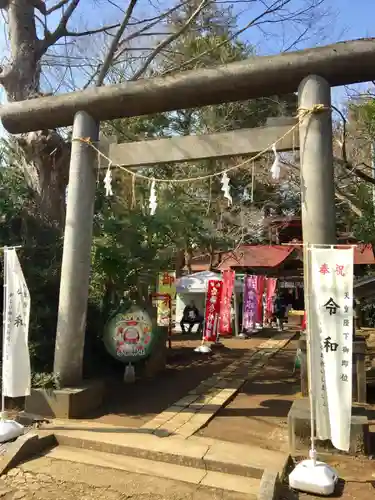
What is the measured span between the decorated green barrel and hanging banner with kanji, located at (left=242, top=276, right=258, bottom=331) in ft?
32.5

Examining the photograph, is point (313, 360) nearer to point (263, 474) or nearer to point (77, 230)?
point (263, 474)

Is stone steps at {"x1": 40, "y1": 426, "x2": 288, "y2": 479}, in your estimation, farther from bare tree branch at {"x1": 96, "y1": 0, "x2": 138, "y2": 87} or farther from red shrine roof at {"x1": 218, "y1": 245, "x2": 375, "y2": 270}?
red shrine roof at {"x1": 218, "y1": 245, "x2": 375, "y2": 270}

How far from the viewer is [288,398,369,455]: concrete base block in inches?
193

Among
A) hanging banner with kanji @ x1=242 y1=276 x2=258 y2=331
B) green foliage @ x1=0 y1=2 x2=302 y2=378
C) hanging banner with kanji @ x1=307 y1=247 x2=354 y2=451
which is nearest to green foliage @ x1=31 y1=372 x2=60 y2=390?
green foliage @ x1=0 y1=2 x2=302 y2=378

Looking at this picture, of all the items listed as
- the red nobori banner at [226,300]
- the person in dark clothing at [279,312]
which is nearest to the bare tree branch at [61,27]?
the red nobori banner at [226,300]

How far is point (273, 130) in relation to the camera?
20.1 ft

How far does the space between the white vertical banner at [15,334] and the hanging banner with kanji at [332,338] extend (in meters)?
3.58

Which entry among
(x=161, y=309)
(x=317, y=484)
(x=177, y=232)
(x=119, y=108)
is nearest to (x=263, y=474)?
(x=317, y=484)

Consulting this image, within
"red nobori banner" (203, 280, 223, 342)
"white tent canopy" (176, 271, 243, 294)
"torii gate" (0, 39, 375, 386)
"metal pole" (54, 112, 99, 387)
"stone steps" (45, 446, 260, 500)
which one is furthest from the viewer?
"white tent canopy" (176, 271, 243, 294)

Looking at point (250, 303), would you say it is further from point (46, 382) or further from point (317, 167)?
point (317, 167)

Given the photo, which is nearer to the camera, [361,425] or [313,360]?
[313,360]

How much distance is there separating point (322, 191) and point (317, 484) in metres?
3.25


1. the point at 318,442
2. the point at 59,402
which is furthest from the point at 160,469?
the point at 59,402

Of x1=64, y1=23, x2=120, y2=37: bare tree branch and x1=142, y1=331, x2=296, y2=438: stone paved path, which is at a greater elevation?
x1=64, y1=23, x2=120, y2=37: bare tree branch
